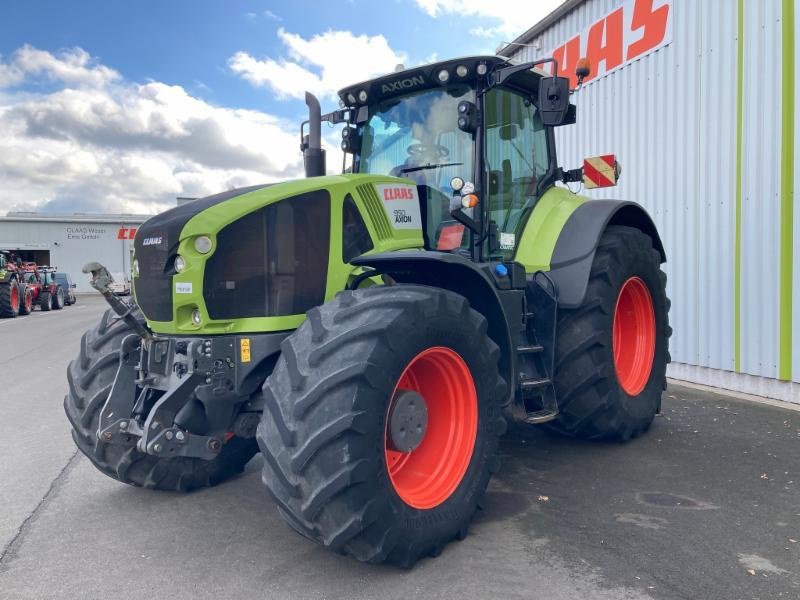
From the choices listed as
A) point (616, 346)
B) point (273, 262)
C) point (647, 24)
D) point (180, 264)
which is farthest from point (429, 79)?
point (647, 24)

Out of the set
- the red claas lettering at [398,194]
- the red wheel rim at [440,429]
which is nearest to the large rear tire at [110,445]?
the red wheel rim at [440,429]

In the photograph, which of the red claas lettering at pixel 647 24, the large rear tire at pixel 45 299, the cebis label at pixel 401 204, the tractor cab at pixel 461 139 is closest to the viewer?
the cebis label at pixel 401 204

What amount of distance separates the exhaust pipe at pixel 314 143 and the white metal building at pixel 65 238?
124ft

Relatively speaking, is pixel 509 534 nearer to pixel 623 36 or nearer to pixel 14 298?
pixel 623 36

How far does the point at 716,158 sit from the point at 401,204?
4.65m

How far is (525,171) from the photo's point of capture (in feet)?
16.0

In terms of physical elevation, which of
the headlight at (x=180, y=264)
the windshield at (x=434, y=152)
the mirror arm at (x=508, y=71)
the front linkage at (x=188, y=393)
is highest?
the mirror arm at (x=508, y=71)

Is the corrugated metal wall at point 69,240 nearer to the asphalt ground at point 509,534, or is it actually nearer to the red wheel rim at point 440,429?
the asphalt ground at point 509,534

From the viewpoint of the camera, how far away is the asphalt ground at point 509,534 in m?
3.00

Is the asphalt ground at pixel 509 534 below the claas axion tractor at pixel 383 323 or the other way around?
below

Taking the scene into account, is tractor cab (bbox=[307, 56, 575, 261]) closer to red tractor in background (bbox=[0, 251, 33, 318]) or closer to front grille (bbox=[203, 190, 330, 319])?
front grille (bbox=[203, 190, 330, 319])

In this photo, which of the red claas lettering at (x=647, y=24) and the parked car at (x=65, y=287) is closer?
the red claas lettering at (x=647, y=24)

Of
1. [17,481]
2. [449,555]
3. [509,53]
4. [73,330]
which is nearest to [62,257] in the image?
[73,330]

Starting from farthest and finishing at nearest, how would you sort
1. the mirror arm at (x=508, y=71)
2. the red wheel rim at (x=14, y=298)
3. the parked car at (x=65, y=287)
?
the parked car at (x=65, y=287), the red wheel rim at (x=14, y=298), the mirror arm at (x=508, y=71)
